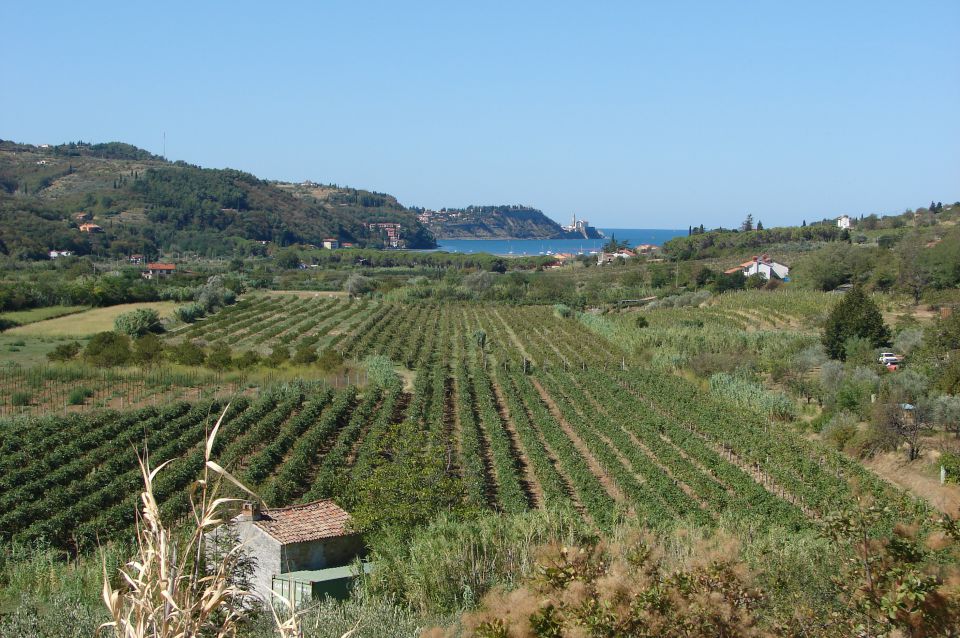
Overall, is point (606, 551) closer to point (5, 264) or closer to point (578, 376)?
point (578, 376)

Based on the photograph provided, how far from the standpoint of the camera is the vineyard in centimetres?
1964

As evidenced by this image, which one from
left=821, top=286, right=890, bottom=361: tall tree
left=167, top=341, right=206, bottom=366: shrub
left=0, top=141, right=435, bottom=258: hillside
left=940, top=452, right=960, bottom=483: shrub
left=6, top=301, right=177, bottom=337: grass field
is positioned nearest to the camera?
left=940, top=452, right=960, bottom=483: shrub

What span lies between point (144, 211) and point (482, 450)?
13146 centimetres

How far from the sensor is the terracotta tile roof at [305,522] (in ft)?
49.1

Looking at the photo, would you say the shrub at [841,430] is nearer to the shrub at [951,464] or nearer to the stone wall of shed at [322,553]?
the shrub at [951,464]

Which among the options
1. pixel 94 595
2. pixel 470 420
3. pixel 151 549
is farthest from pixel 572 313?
pixel 151 549

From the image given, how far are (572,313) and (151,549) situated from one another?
63444mm

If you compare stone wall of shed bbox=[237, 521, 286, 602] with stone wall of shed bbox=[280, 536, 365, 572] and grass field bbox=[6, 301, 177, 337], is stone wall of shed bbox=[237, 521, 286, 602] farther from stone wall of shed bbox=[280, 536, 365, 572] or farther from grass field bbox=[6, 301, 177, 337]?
grass field bbox=[6, 301, 177, 337]

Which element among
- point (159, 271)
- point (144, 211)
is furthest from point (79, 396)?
point (144, 211)

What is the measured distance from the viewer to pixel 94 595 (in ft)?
38.5

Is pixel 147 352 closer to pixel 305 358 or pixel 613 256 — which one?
pixel 305 358

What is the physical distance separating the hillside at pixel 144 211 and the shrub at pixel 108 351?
2525 inches

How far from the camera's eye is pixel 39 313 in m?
60.8

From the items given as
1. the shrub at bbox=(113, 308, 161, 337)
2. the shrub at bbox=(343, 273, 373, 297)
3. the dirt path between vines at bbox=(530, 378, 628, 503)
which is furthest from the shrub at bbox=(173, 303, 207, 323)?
the dirt path between vines at bbox=(530, 378, 628, 503)
